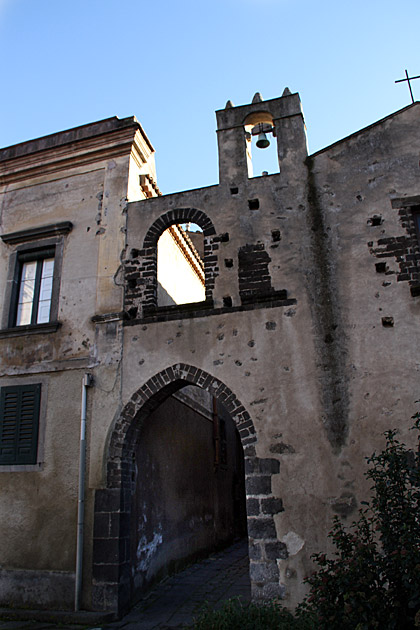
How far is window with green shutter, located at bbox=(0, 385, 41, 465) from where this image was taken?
7.58 metres

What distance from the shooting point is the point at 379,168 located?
7613mm

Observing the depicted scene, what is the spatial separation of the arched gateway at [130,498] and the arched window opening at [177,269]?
2778 millimetres

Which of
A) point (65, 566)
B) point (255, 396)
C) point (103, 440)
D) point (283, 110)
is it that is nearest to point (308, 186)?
point (283, 110)

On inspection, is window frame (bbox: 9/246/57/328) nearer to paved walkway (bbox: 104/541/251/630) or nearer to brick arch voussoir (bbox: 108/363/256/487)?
brick arch voussoir (bbox: 108/363/256/487)

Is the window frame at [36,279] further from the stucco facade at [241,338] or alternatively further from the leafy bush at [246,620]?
the leafy bush at [246,620]

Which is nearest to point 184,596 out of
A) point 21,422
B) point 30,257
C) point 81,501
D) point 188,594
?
point 188,594

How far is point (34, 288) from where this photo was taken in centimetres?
872

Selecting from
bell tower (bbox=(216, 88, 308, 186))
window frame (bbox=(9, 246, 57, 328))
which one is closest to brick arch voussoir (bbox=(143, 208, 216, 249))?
bell tower (bbox=(216, 88, 308, 186))

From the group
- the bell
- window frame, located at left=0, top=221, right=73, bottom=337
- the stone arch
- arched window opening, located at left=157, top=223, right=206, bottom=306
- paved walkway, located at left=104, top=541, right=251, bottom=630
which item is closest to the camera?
paved walkway, located at left=104, top=541, right=251, bottom=630

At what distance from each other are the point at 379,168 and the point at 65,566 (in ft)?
24.1

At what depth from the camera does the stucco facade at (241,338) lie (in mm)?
→ 6426

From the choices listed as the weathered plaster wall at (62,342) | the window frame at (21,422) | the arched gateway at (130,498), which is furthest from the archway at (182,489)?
the window frame at (21,422)

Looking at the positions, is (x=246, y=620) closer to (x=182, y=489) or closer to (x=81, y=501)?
(x=81, y=501)

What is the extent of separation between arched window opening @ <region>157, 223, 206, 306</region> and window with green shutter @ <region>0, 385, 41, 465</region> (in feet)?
9.93
